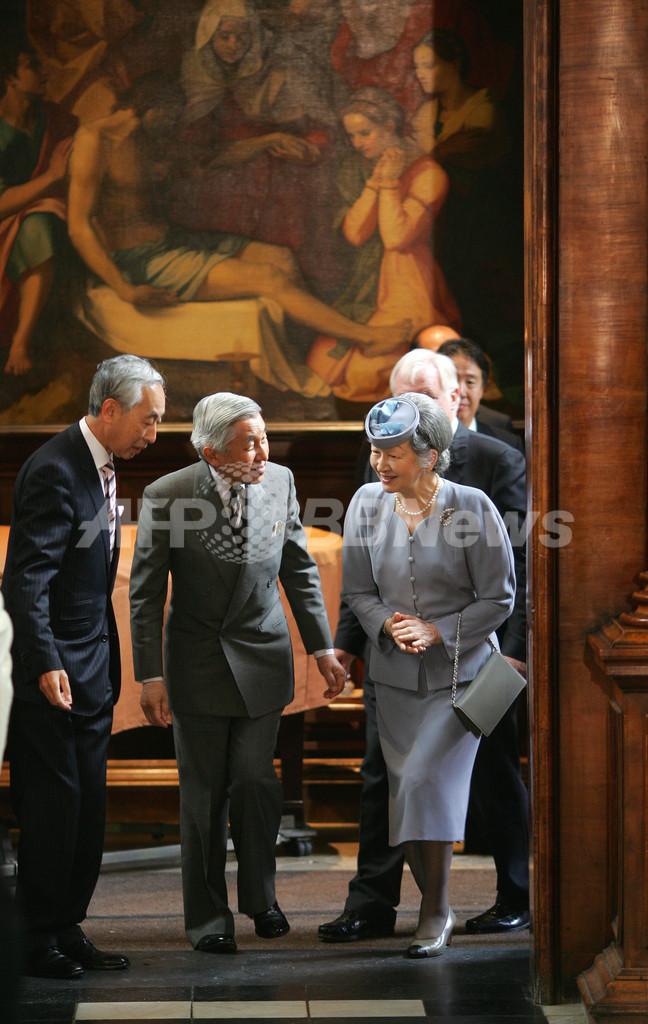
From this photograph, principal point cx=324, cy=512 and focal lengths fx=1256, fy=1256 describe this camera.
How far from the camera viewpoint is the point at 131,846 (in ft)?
17.6

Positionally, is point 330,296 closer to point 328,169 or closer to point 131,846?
point 328,169

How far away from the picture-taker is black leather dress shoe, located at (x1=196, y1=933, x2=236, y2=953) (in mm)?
3955

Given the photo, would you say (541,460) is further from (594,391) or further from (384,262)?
(384,262)

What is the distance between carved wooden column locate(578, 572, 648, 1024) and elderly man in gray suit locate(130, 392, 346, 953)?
116 cm

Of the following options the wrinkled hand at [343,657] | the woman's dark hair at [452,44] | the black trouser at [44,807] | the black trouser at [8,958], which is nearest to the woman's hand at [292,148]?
the woman's dark hair at [452,44]

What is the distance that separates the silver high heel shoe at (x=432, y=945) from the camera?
3.90 metres

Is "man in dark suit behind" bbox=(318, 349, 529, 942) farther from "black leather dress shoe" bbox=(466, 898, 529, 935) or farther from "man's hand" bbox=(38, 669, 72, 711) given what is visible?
"man's hand" bbox=(38, 669, 72, 711)

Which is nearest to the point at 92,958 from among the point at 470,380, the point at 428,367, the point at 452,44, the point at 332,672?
the point at 332,672

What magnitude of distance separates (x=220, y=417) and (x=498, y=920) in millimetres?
1938

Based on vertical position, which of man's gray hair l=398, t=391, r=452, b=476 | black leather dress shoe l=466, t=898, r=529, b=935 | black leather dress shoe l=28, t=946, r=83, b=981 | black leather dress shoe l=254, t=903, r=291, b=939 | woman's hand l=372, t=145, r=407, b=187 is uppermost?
woman's hand l=372, t=145, r=407, b=187

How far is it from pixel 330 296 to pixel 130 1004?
13.3 feet

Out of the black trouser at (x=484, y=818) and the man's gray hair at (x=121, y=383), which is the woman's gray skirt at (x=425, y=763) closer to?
the black trouser at (x=484, y=818)

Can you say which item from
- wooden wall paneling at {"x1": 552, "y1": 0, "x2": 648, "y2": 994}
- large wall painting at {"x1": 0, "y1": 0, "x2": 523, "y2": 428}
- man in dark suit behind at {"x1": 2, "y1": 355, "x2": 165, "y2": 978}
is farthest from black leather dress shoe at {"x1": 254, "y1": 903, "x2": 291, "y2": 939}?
large wall painting at {"x1": 0, "y1": 0, "x2": 523, "y2": 428}

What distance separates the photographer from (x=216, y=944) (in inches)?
156
